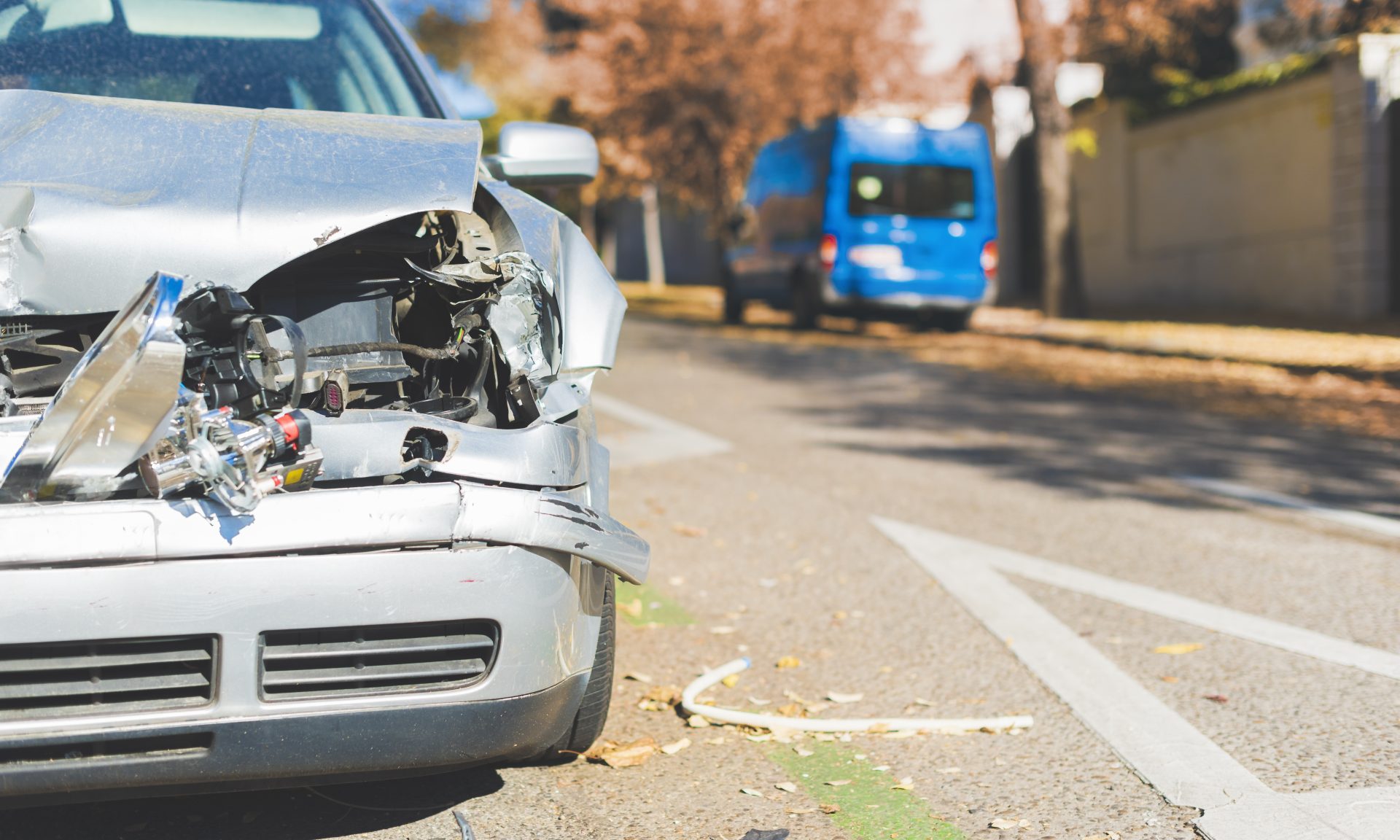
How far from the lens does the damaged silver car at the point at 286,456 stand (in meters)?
2.29

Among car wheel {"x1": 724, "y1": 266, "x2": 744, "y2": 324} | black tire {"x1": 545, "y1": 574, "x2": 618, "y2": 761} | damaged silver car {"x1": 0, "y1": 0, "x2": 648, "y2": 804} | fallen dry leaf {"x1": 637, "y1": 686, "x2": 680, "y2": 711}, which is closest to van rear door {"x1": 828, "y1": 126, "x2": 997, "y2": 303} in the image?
car wheel {"x1": 724, "y1": 266, "x2": 744, "y2": 324}

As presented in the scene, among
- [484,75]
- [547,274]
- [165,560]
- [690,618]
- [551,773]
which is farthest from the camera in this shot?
[484,75]

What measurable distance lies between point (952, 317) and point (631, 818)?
1483cm

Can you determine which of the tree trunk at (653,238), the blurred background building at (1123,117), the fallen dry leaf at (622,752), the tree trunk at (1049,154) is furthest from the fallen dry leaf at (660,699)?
the tree trunk at (653,238)

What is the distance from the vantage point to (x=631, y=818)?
2.96 meters

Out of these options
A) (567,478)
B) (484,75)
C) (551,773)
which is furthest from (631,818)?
(484,75)

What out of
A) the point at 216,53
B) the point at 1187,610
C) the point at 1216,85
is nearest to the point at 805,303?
the point at 1216,85

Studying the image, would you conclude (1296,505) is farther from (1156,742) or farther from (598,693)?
(598,693)

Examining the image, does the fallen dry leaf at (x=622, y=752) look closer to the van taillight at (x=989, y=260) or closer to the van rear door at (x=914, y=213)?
the van rear door at (x=914, y=213)

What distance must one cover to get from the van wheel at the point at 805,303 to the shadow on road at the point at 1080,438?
12.5 feet

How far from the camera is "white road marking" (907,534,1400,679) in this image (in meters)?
4.16

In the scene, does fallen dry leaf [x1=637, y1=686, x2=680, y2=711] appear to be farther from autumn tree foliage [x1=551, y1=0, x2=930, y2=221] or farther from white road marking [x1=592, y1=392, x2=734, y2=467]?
autumn tree foliage [x1=551, y1=0, x2=930, y2=221]

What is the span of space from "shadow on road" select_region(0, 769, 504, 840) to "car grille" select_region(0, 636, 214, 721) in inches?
24.2

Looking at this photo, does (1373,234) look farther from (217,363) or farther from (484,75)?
(484,75)
